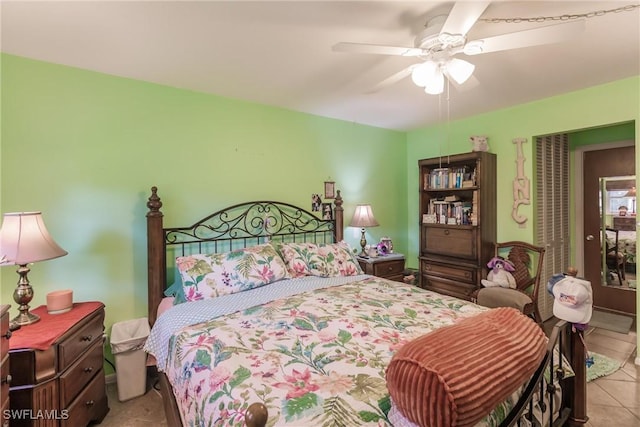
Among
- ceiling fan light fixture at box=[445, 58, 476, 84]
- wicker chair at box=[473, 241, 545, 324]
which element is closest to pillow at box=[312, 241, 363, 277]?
wicker chair at box=[473, 241, 545, 324]

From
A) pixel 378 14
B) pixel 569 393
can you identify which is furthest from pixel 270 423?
pixel 378 14

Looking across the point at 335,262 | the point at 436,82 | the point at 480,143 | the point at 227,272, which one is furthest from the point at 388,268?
the point at 436,82

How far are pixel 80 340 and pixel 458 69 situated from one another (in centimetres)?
A: 268

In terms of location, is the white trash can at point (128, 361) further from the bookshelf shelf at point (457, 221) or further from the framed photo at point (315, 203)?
the bookshelf shelf at point (457, 221)

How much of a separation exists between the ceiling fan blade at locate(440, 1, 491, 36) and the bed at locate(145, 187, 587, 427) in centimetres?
125

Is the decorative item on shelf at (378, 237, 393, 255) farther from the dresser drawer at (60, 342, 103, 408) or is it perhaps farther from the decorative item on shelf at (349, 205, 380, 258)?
the dresser drawer at (60, 342, 103, 408)

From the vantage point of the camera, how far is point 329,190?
11.5ft

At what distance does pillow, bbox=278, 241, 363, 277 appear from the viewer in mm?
2593

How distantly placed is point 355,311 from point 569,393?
1141 mm

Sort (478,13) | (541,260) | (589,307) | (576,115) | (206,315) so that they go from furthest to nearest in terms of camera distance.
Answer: (541,260) → (576,115) → (206,315) → (589,307) → (478,13)

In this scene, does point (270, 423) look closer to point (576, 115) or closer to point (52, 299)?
point (52, 299)

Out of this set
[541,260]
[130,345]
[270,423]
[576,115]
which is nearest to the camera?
[270,423]

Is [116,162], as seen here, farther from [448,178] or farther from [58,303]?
[448,178]

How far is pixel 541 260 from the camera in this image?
3.03 m
